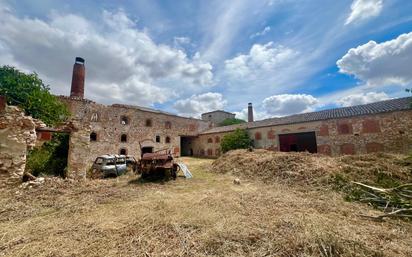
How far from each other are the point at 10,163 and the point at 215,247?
8097 mm

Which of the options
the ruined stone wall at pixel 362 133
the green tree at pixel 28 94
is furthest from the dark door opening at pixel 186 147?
the green tree at pixel 28 94

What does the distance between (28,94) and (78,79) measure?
1036cm

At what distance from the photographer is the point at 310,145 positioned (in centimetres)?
1948

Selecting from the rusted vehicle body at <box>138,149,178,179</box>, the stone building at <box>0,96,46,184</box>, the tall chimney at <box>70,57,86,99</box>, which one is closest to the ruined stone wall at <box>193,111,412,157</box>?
the rusted vehicle body at <box>138,149,178,179</box>

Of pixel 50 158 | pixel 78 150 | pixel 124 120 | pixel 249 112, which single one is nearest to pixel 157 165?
pixel 78 150

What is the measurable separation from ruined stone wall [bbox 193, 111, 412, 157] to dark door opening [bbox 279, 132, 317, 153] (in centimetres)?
62

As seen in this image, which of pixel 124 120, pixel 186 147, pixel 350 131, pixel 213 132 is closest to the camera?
pixel 350 131

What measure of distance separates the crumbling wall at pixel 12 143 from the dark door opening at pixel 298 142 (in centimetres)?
1990

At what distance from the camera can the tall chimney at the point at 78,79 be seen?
766 inches

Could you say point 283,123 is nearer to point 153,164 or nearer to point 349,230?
point 153,164

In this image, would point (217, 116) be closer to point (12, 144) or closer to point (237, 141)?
point (237, 141)

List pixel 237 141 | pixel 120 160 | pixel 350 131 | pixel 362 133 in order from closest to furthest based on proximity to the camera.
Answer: pixel 120 160
pixel 362 133
pixel 350 131
pixel 237 141

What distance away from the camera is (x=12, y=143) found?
21.7 feet

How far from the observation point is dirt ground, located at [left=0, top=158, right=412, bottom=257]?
299cm
